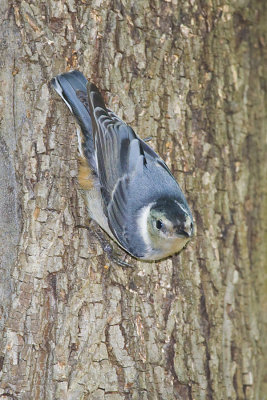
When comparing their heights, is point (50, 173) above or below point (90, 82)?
below

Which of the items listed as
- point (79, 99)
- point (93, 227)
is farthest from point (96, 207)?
point (79, 99)

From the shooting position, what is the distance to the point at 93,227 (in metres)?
2.81

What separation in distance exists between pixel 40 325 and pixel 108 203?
2.39 feet

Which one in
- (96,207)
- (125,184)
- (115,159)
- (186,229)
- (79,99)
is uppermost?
(79,99)

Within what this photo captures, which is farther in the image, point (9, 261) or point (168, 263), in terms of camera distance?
point (168, 263)

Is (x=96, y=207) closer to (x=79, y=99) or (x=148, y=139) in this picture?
(x=148, y=139)

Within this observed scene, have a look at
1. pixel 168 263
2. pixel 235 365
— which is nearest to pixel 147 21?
pixel 168 263

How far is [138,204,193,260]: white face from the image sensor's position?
278 cm

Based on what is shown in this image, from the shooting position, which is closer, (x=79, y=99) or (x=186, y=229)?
(x=186, y=229)

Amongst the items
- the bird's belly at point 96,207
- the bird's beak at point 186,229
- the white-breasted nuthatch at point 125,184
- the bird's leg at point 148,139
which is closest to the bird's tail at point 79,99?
the white-breasted nuthatch at point 125,184

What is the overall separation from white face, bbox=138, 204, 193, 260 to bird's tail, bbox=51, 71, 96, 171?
39cm

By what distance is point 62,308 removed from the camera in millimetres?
2654

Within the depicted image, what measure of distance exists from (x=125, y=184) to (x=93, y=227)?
29 centimetres

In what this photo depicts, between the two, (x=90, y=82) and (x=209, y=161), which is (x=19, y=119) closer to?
(x=90, y=82)
